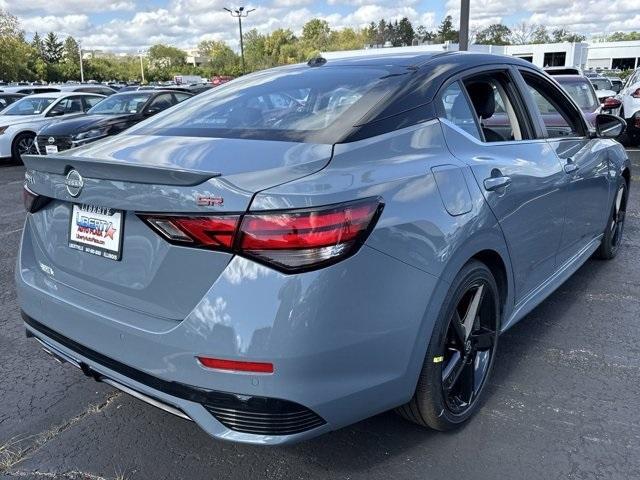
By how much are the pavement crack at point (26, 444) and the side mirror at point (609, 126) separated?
3947 millimetres

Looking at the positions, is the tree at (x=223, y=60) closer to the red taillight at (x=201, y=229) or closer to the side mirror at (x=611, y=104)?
the side mirror at (x=611, y=104)

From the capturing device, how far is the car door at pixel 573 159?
3477 millimetres

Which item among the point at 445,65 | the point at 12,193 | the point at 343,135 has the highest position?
the point at 445,65

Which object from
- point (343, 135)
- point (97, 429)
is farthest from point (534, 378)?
point (97, 429)

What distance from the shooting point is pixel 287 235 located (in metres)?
1.84

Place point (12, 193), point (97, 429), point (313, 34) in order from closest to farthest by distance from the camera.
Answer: point (97, 429), point (12, 193), point (313, 34)

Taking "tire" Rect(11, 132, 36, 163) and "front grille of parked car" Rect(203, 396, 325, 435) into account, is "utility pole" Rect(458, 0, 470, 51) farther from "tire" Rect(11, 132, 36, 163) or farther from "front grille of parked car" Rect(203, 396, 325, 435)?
"front grille of parked car" Rect(203, 396, 325, 435)

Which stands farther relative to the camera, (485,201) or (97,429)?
(97,429)

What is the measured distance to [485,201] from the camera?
2.53 m

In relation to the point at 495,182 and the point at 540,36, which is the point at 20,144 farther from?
the point at 540,36

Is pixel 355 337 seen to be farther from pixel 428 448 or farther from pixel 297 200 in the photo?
pixel 428 448

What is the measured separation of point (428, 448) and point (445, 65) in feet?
5.77

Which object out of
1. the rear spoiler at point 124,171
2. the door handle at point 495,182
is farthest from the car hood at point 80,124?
the door handle at point 495,182

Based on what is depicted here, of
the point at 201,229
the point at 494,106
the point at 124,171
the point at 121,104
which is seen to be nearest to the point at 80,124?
the point at 121,104
